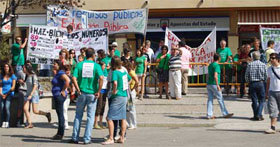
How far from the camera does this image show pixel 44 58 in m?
19.0

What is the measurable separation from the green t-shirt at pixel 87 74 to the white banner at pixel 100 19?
7.40m

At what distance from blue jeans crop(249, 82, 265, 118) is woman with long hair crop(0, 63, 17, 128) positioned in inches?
247

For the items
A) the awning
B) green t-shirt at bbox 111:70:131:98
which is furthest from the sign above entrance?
green t-shirt at bbox 111:70:131:98

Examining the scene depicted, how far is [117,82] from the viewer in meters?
12.0

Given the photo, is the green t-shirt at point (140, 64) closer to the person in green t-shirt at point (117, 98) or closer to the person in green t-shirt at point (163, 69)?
the person in green t-shirt at point (163, 69)

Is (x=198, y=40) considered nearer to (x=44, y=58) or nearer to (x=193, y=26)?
(x=193, y=26)

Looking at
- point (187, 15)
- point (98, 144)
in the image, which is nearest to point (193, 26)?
point (187, 15)

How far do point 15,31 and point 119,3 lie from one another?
5.44 meters

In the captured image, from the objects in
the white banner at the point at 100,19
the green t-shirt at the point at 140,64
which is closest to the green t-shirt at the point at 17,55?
the white banner at the point at 100,19

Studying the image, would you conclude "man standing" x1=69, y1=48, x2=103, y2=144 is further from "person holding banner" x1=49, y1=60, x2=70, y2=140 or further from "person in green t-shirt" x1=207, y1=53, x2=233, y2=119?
"person in green t-shirt" x1=207, y1=53, x2=233, y2=119

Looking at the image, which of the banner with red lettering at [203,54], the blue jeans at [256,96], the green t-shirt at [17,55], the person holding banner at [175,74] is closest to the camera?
the blue jeans at [256,96]

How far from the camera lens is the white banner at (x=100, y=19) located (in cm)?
1958

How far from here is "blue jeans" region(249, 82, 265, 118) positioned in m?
15.2

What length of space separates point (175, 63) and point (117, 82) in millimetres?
6432
